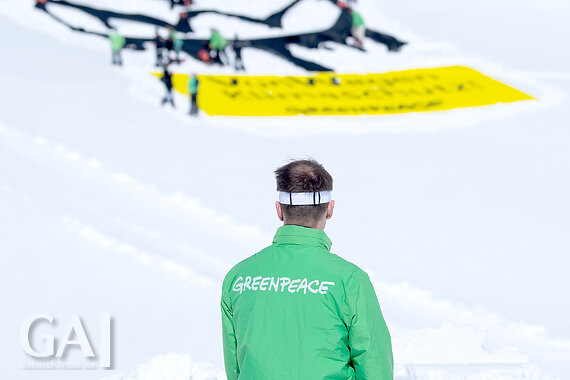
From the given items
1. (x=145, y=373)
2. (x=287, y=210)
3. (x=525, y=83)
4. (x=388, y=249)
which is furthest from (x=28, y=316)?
(x=525, y=83)

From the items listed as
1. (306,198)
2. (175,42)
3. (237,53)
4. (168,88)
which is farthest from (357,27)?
(306,198)

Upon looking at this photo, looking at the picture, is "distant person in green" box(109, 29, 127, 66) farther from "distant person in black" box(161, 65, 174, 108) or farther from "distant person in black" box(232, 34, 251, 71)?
"distant person in black" box(232, 34, 251, 71)

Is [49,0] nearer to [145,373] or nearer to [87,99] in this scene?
[87,99]

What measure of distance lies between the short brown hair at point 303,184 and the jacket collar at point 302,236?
25 mm

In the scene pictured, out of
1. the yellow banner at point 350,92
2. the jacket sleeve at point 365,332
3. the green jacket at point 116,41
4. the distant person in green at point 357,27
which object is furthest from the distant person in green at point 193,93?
the jacket sleeve at point 365,332

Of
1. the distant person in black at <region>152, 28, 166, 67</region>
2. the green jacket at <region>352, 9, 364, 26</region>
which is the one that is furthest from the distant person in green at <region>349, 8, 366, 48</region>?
the distant person in black at <region>152, 28, 166, 67</region>

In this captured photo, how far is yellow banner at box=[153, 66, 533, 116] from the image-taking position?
509 inches

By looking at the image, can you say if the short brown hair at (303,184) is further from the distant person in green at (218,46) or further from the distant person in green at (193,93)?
the distant person in green at (218,46)

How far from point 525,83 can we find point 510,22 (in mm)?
2804

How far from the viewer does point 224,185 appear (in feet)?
30.8

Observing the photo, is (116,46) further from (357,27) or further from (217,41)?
(357,27)

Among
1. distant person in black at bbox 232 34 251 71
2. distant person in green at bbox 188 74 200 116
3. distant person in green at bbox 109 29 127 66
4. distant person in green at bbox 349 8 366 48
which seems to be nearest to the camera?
distant person in green at bbox 188 74 200 116

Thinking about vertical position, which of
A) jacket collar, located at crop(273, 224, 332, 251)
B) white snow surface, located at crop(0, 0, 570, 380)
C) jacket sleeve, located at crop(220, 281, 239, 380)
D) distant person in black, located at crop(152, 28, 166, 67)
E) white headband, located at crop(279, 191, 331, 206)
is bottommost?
jacket sleeve, located at crop(220, 281, 239, 380)

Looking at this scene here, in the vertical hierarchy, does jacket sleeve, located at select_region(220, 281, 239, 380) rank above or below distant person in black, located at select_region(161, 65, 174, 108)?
below
